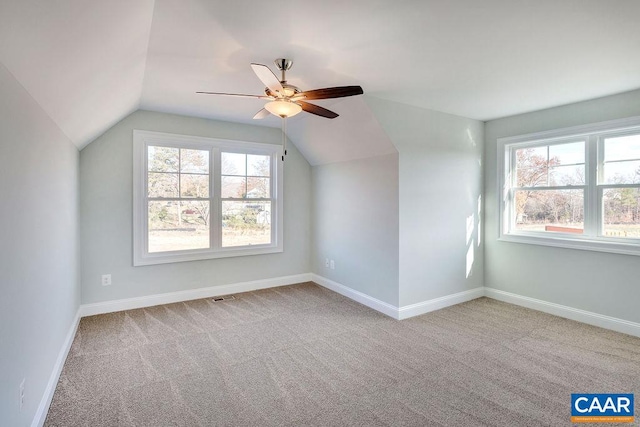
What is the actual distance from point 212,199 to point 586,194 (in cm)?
465

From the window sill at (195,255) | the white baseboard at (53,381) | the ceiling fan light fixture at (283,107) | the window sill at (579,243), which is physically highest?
the ceiling fan light fixture at (283,107)

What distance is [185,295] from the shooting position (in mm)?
4316

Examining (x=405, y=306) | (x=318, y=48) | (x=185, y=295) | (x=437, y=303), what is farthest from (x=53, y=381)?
(x=437, y=303)

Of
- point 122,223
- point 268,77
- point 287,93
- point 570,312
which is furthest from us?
point 122,223

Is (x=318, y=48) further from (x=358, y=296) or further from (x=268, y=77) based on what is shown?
(x=358, y=296)

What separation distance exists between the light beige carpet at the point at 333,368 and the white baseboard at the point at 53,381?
5 cm

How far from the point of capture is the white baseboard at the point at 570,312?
3283 millimetres

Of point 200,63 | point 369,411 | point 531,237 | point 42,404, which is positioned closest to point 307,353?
point 369,411

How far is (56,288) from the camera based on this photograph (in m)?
2.55

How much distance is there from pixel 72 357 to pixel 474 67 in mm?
4249

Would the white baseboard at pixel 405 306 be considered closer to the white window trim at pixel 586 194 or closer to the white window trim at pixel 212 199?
the white window trim at pixel 586 194

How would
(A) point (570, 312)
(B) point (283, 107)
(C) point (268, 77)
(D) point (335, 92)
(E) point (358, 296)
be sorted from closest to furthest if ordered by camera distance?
(C) point (268, 77) < (D) point (335, 92) < (B) point (283, 107) < (A) point (570, 312) < (E) point (358, 296)

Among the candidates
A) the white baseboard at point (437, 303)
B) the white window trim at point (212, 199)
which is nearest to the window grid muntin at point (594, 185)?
the white baseboard at point (437, 303)

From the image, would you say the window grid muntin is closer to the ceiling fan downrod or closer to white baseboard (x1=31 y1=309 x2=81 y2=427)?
the ceiling fan downrod
